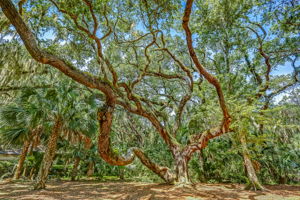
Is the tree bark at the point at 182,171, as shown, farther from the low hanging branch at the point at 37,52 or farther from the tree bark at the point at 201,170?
the low hanging branch at the point at 37,52

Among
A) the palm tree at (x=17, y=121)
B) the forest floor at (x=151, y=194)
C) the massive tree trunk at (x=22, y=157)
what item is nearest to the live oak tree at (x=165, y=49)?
the forest floor at (x=151, y=194)

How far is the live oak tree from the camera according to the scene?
4.60 m

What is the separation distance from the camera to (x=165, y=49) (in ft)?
19.0

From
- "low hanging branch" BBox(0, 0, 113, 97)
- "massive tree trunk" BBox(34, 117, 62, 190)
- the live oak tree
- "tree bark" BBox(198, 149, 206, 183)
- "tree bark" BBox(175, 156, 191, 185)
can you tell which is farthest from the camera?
"tree bark" BBox(198, 149, 206, 183)

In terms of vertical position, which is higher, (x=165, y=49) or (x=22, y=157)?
(x=165, y=49)

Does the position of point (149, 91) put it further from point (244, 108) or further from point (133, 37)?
point (244, 108)

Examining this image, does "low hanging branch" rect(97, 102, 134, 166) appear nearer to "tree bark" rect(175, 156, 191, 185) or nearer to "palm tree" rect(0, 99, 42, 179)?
"tree bark" rect(175, 156, 191, 185)

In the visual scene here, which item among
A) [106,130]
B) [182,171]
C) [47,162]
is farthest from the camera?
[182,171]

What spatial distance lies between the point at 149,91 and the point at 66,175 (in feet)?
23.1

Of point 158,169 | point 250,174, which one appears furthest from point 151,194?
point 250,174

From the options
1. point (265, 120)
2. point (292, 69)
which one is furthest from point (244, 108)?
point (292, 69)

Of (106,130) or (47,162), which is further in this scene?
(47,162)

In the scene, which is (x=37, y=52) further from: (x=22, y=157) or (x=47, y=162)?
(x=22, y=157)

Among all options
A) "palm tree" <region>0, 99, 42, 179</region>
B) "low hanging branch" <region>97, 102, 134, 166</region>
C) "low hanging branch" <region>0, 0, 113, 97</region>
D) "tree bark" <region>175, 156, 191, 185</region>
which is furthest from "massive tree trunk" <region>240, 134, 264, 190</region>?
"palm tree" <region>0, 99, 42, 179</region>
